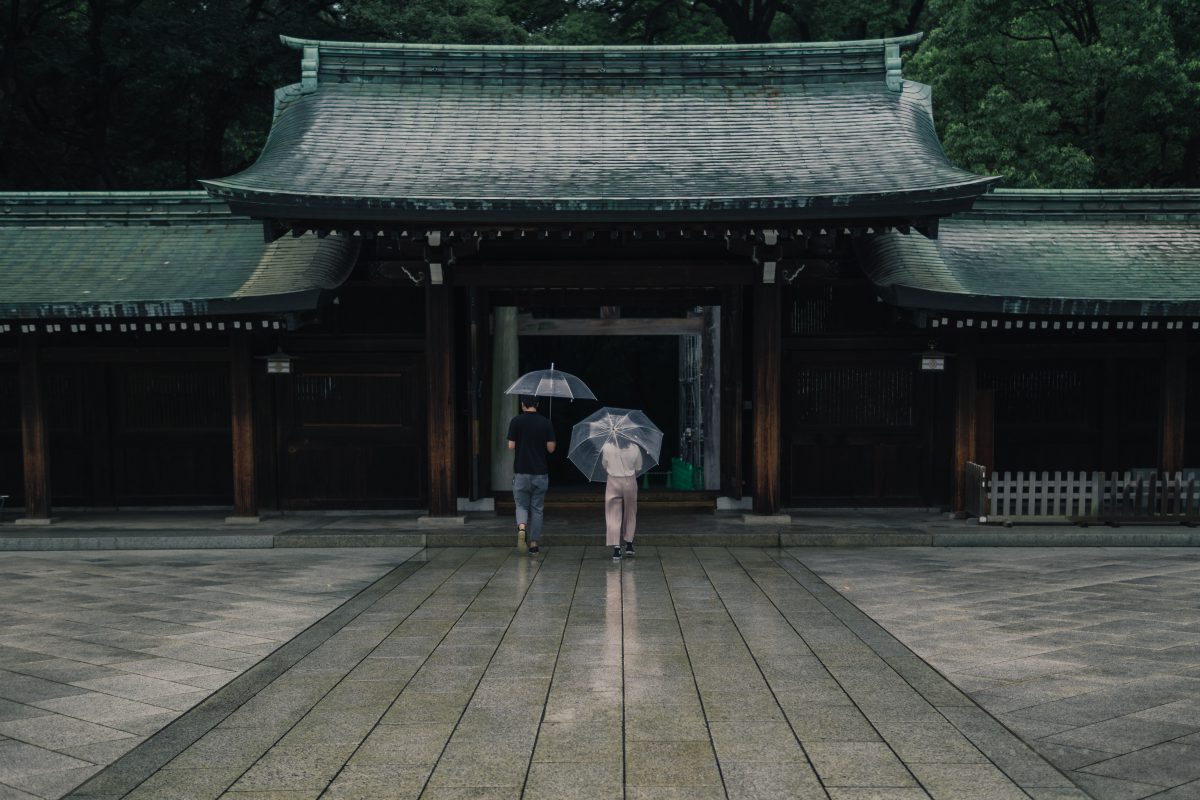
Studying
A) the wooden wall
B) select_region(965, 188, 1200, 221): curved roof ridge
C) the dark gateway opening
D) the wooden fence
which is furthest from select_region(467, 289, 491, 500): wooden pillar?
the dark gateway opening

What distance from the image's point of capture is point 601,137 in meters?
15.7

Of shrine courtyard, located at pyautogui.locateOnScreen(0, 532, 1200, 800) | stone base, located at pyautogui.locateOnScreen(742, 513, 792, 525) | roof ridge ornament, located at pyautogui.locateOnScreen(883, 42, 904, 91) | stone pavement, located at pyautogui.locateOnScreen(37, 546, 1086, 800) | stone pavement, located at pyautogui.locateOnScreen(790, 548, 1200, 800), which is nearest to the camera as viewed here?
stone pavement, located at pyautogui.locateOnScreen(37, 546, 1086, 800)

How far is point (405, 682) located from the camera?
695 cm

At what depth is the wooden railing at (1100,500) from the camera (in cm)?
1398

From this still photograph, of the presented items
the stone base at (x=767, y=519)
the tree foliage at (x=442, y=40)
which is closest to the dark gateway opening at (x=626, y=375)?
the tree foliage at (x=442, y=40)

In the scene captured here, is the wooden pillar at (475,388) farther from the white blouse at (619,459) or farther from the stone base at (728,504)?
the white blouse at (619,459)

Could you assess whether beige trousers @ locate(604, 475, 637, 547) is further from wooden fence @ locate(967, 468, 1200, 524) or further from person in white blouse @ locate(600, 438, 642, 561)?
wooden fence @ locate(967, 468, 1200, 524)

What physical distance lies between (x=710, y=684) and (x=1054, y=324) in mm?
9803

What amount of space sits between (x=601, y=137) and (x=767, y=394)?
4824mm

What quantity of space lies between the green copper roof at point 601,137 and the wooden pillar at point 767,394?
1650 mm

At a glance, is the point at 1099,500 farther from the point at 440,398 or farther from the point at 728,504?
the point at 440,398

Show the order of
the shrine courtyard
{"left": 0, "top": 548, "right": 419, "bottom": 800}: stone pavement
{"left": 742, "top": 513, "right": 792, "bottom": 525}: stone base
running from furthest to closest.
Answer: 1. {"left": 742, "top": 513, "right": 792, "bottom": 525}: stone base
2. {"left": 0, "top": 548, "right": 419, "bottom": 800}: stone pavement
3. the shrine courtyard

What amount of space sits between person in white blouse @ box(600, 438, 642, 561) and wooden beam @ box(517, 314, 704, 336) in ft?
18.8

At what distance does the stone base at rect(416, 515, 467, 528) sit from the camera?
14.2 meters
